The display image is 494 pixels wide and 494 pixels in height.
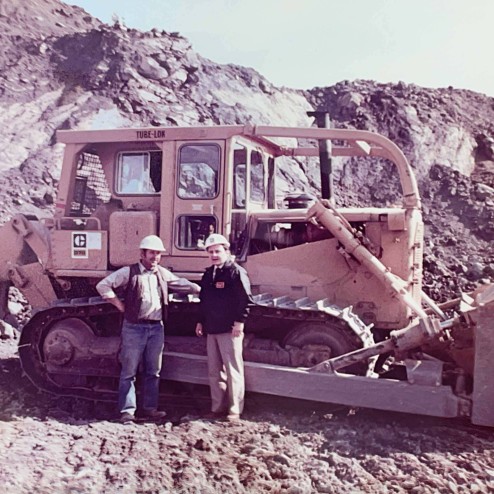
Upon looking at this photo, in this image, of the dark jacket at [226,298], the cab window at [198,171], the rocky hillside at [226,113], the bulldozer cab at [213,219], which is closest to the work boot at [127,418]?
the dark jacket at [226,298]

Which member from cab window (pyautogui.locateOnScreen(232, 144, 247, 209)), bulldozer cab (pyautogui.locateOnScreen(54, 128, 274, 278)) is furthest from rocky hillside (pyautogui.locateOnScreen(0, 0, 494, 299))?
cab window (pyautogui.locateOnScreen(232, 144, 247, 209))

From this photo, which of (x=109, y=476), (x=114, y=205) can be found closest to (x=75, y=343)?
(x=114, y=205)

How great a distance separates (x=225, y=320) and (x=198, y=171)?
1723 millimetres

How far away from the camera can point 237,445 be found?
5.27 metres

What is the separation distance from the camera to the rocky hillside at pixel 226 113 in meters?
15.7

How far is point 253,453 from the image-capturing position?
503cm

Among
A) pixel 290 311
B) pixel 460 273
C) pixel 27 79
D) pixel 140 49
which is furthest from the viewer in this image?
pixel 140 49

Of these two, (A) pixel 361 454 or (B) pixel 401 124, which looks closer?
(A) pixel 361 454

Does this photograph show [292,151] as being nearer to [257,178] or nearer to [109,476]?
[257,178]

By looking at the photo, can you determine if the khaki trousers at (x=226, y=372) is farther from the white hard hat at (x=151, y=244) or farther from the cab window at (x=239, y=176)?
the cab window at (x=239, y=176)

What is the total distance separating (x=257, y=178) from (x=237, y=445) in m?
3.37

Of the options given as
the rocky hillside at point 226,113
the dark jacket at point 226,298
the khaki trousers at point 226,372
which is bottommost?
the khaki trousers at point 226,372

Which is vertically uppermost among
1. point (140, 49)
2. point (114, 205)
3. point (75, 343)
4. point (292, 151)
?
point (140, 49)

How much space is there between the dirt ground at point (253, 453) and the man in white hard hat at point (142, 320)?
0.30 metres
